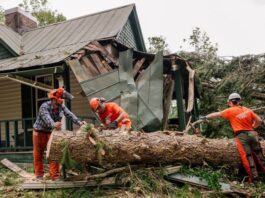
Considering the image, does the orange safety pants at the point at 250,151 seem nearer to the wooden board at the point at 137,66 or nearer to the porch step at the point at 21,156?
the wooden board at the point at 137,66

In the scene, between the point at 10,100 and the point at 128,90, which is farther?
the point at 10,100

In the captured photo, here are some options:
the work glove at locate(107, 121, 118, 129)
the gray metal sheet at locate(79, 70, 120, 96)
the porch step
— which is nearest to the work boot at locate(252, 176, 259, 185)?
the work glove at locate(107, 121, 118, 129)

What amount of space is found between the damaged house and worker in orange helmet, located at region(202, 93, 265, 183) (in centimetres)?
345

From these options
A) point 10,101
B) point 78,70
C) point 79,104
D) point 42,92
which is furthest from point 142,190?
point 10,101

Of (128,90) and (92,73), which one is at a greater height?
(92,73)

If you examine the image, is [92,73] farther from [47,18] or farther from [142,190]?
[47,18]

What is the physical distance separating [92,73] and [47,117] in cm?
383

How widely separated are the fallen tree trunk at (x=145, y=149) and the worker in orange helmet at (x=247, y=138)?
390 millimetres

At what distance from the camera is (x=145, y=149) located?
266 inches

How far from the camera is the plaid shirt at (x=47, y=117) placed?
7037 mm

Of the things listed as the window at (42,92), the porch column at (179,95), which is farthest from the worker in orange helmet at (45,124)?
the window at (42,92)

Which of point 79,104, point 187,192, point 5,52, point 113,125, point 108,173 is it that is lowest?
point 187,192

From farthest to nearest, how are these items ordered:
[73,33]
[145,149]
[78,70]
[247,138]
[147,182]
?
1. [73,33]
2. [78,70]
3. [247,138]
4. [145,149]
5. [147,182]

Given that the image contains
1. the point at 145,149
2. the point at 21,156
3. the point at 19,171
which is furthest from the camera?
the point at 21,156
